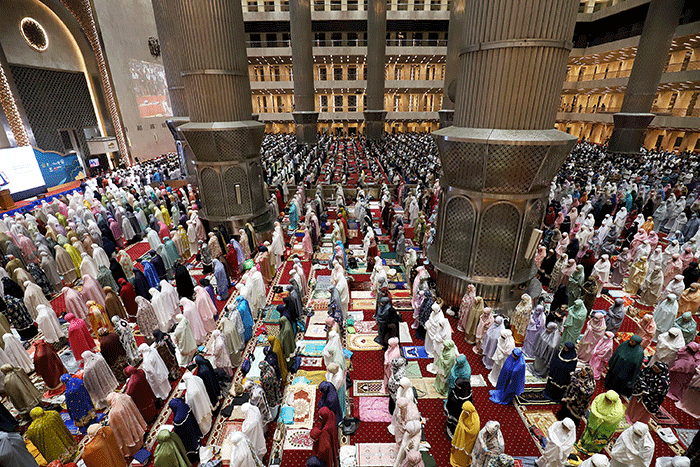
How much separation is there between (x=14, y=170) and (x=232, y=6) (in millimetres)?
13751

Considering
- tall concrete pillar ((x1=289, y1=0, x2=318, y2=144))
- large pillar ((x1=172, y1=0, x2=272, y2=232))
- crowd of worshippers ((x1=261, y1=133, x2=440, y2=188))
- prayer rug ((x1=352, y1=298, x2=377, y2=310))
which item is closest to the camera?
prayer rug ((x1=352, y1=298, x2=377, y2=310))

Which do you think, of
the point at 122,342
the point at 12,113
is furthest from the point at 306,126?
the point at 122,342

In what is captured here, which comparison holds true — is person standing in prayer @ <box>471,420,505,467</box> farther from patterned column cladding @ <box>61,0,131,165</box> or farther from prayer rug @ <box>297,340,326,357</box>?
patterned column cladding @ <box>61,0,131,165</box>

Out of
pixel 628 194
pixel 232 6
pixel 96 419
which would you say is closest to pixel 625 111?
pixel 628 194

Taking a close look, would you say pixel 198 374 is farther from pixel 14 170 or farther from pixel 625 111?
pixel 625 111

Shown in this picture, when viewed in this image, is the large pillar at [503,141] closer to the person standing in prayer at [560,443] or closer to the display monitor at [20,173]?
the person standing in prayer at [560,443]

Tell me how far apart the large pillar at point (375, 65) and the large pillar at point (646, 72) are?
54.2 ft

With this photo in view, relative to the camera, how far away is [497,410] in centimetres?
504

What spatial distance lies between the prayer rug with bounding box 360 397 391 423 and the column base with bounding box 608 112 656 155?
24388mm

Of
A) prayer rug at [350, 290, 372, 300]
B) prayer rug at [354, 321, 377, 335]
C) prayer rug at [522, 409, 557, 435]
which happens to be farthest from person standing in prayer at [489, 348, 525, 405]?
prayer rug at [350, 290, 372, 300]

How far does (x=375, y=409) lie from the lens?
5.09m

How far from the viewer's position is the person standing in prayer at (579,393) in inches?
170

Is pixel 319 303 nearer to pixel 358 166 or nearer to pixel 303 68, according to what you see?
pixel 358 166

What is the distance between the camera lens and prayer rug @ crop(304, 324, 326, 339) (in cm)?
670
